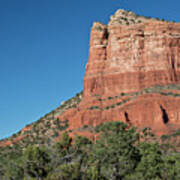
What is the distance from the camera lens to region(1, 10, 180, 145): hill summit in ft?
257

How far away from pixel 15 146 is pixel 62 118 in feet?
37.4

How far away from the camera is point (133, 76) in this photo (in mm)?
84875

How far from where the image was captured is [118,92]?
85.8m

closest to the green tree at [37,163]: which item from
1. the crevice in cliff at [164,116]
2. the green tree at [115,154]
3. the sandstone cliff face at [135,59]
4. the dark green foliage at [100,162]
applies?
the dark green foliage at [100,162]

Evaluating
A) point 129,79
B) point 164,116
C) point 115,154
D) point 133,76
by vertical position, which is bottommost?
point 115,154

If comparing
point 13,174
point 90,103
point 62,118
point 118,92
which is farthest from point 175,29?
point 13,174

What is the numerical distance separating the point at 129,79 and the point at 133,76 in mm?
1035

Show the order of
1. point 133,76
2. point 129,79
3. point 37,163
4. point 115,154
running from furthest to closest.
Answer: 1. point 129,79
2. point 133,76
3. point 115,154
4. point 37,163

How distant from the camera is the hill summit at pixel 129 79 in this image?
3078 inches

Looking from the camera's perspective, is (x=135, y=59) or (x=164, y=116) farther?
(x=135, y=59)

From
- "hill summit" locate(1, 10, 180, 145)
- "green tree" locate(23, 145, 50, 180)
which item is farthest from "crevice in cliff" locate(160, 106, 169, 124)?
"green tree" locate(23, 145, 50, 180)

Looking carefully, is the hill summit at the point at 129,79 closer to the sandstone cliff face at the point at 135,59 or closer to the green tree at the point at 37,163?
the sandstone cliff face at the point at 135,59

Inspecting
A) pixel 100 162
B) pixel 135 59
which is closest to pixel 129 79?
pixel 135 59

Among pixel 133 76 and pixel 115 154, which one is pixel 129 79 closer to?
pixel 133 76
